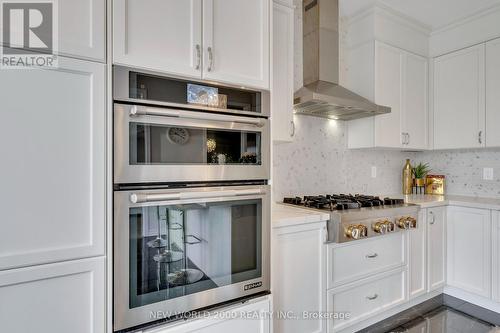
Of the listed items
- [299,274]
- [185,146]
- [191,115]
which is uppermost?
[191,115]

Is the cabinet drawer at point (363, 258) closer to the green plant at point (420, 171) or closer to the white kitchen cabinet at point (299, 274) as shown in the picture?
the white kitchen cabinet at point (299, 274)

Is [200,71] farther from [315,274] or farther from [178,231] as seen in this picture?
[315,274]

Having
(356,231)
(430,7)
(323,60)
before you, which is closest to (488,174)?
(430,7)

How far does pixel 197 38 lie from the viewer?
1255 millimetres

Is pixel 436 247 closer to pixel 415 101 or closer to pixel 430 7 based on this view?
pixel 415 101

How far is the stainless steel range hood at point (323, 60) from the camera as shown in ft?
7.30

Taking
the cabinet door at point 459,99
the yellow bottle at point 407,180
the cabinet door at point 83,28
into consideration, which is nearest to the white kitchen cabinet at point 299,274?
the cabinet door at point 83,28

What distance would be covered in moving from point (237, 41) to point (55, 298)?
4.38 feet

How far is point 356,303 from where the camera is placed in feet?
6.70

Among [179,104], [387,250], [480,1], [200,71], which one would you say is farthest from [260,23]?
[480,1]

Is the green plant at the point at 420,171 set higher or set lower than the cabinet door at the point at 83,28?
lower

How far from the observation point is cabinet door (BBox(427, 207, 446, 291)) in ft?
8.35

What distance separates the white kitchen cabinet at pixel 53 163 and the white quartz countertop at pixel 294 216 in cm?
95

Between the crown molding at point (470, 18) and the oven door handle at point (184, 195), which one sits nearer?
the oven door handle at point (184, 195)
